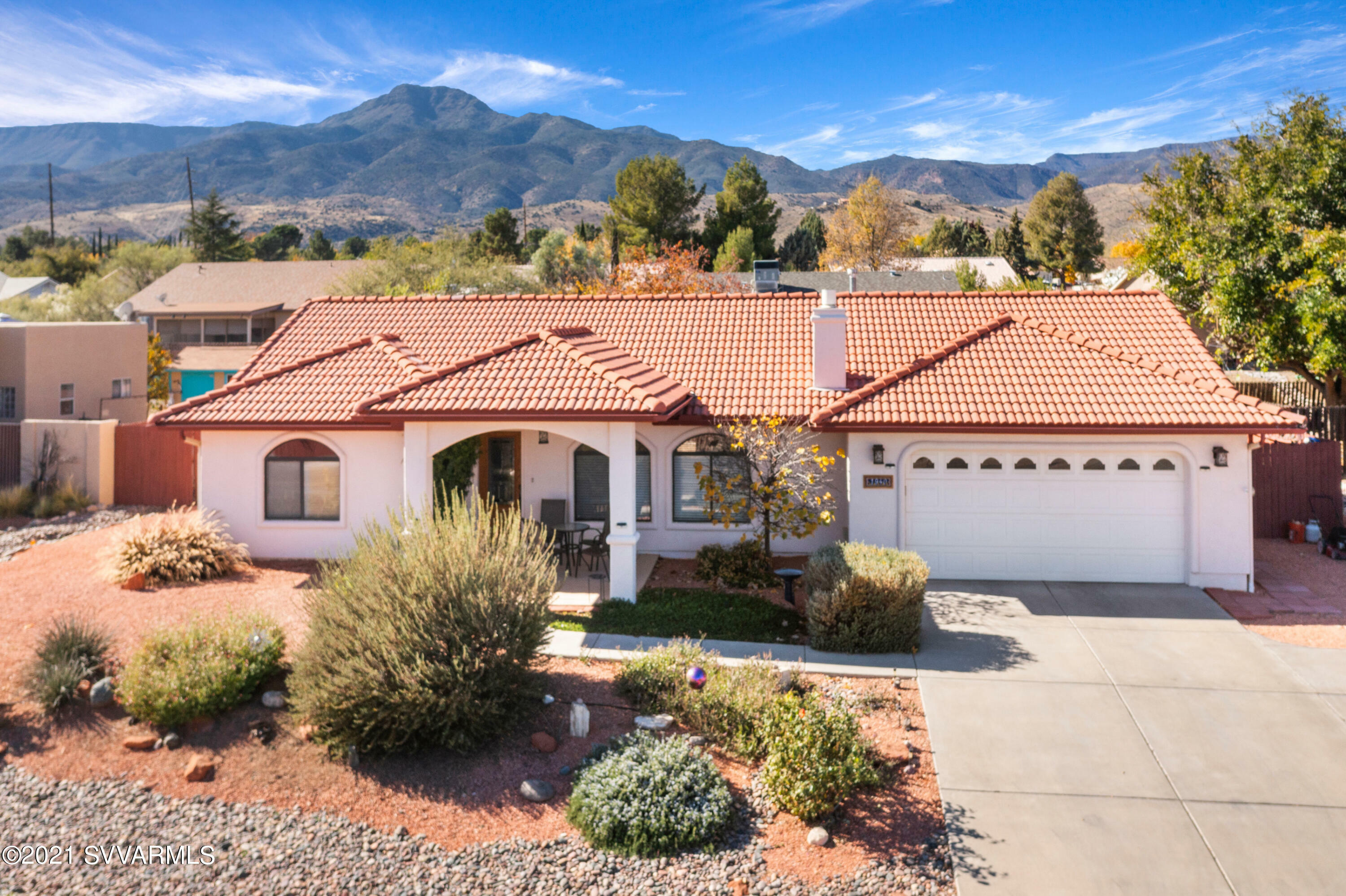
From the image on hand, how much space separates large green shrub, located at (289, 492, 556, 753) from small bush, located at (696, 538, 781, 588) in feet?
18.3

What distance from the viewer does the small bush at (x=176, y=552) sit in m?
13.8

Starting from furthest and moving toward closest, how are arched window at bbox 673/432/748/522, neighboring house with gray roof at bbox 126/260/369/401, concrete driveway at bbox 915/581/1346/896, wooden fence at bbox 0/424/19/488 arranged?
neighboring house with gray roof at bbox 126/260/369/401, wooden fence at bbox 0/424/19/488, arched window at bbox 673/432/748/522, concrete driveway at bbox 915/581/1346/896

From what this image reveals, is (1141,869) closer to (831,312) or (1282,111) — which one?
(831,312)

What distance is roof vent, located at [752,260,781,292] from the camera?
107 ft

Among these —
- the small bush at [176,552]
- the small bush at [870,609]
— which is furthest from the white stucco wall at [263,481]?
the small bush at [870,609]

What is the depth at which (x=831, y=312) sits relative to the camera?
1548 centimetres

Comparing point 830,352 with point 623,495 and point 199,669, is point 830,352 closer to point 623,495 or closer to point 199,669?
point 623,495

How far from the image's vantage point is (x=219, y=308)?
45.8 metres

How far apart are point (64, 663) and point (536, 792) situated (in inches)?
226

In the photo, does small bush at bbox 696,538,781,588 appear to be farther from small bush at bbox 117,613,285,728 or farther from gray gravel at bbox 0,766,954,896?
gray gravel at bbox 0,766,954,896

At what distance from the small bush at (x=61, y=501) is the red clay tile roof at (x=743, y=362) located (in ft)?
20.4

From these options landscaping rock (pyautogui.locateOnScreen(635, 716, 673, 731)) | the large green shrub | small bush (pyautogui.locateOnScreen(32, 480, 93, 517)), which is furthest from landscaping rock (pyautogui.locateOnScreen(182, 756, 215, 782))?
small bush (pyautogui.locateOnScreen(32, 480, 93, 517))

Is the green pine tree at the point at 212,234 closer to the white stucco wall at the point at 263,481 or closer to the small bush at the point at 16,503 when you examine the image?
the small bush at the point at 16,503

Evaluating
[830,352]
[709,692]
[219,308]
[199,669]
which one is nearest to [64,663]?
[199,669]
